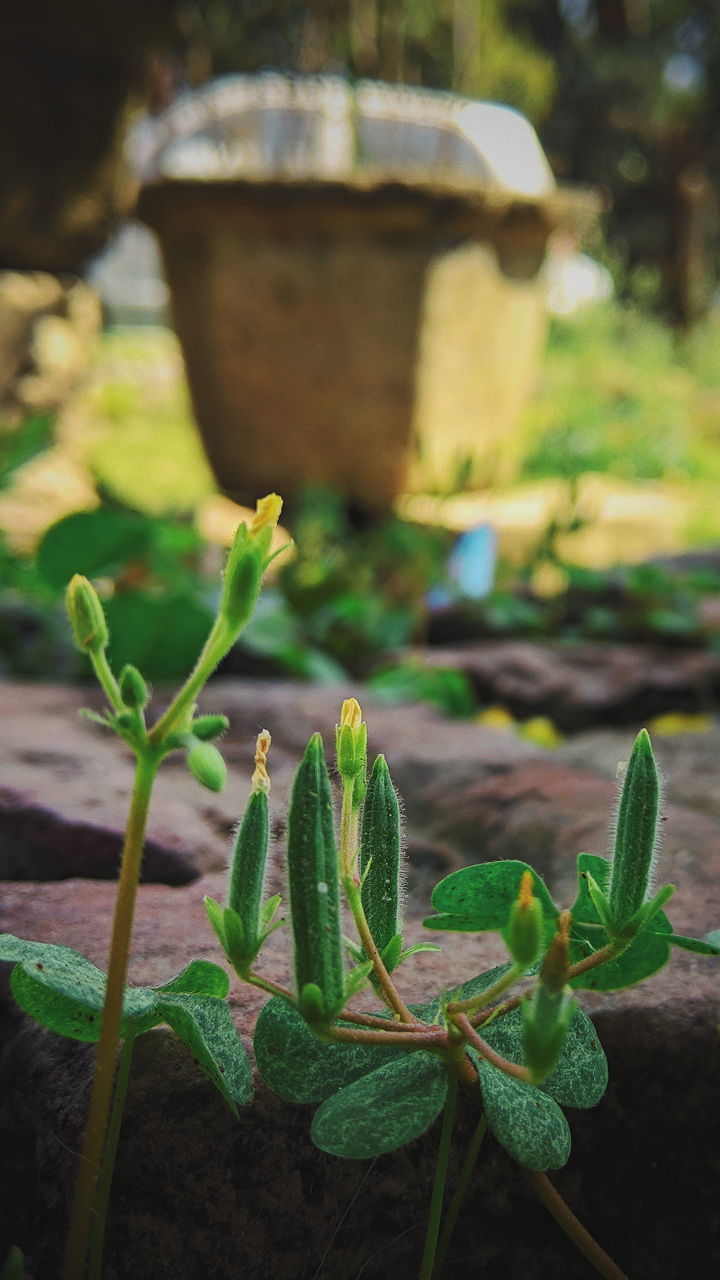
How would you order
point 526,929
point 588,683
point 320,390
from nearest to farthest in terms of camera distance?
point 526,929
point 588,683
point 320,390

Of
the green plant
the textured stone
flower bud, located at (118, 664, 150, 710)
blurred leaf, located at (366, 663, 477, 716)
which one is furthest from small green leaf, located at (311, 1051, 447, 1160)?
the textured stone

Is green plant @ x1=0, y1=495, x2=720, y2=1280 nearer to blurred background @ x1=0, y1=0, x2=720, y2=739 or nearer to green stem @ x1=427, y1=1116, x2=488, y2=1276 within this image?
green stem @ x1=427, y1=1116, x2=488, y2=1276

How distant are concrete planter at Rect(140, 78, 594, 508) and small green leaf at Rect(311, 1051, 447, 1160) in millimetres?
3452

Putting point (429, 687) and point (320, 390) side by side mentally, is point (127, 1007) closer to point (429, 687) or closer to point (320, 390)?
point (429, 687)

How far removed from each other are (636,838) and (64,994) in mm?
291

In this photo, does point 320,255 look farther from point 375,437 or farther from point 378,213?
point 375,437

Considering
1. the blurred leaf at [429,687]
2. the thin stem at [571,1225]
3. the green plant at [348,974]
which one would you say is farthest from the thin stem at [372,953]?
the blurred leaf at [429,687]

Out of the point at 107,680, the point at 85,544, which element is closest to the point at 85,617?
the point at 107,680

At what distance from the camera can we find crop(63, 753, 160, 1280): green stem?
1.73ft

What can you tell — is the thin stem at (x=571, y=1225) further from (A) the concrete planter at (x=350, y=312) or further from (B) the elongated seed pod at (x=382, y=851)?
(A) the concrete planter at (x=350, y=312)

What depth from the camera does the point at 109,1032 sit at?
0.54 m

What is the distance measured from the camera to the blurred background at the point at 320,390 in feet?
7.52

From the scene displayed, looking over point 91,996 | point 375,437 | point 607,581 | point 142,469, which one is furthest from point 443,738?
point 142,469

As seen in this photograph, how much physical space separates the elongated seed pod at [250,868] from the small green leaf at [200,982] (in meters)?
0.10
